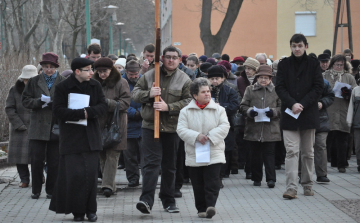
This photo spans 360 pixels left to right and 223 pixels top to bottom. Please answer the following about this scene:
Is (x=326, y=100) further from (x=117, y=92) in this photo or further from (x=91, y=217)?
(x=91, y=217)

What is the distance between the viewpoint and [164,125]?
26.7 ft

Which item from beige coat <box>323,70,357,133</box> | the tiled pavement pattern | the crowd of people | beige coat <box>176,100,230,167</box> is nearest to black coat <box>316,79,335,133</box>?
the crowd of people

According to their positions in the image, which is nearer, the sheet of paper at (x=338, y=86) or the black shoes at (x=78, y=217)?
the black shoes at (x=78, y=217)

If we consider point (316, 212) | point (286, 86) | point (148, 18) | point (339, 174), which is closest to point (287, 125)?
point (286, 86)

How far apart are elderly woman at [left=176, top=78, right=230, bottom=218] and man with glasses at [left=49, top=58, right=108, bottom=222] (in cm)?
102

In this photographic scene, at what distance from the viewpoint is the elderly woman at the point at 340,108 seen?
12.1 metres

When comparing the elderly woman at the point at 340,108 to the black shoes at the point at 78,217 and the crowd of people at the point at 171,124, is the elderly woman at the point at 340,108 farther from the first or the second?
the black shoes at the point at 78,217

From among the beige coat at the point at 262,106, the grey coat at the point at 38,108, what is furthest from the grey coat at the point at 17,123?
the beige coat at the point at 262,106

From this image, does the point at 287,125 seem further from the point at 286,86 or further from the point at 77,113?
the point at 77,113

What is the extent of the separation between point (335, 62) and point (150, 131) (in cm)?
512

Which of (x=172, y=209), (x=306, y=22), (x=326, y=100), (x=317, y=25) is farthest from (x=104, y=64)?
(x=306, y=22)

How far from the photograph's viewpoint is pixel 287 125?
939 cm

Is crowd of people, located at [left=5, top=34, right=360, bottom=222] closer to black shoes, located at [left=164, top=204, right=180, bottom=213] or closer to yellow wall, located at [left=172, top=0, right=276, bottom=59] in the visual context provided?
black shoes, located at [left=164, top=204, right=180, bottom=213]

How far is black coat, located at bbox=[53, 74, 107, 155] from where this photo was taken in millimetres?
7754
